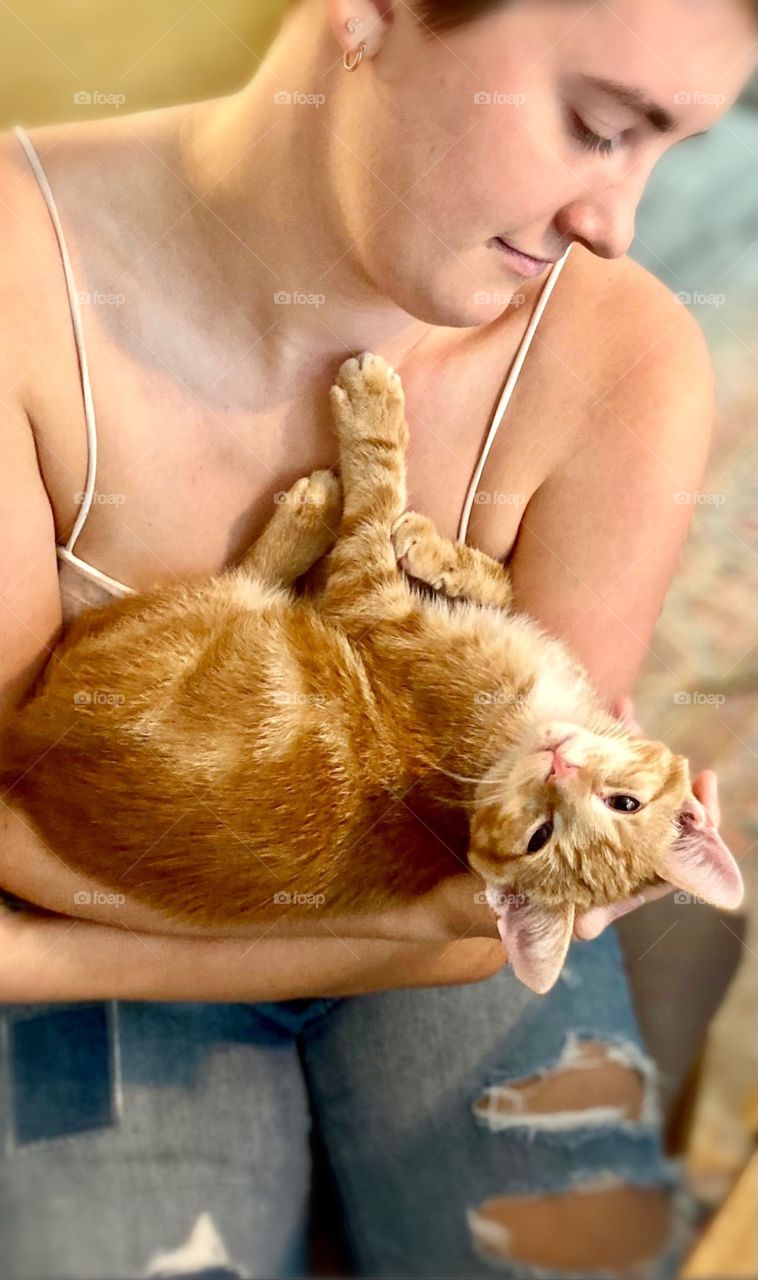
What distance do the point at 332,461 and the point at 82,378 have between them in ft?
0.98

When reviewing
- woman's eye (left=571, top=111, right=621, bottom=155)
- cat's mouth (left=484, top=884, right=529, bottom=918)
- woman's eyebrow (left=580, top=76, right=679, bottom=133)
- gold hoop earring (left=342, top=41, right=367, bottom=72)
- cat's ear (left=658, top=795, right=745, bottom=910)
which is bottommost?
cat's mouth (left=484, top=884, right=529, bottom=918)

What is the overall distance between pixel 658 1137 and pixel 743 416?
1.02 metres

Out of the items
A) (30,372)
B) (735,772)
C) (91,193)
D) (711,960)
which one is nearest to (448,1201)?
(711,960)

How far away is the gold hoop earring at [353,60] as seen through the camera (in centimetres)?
77

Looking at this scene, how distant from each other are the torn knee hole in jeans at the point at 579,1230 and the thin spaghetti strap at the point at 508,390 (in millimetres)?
870

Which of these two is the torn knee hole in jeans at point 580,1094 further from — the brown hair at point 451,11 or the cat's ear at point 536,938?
the brown hair at point 451,11

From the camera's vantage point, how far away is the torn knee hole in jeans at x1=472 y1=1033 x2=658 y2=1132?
1.22 meters

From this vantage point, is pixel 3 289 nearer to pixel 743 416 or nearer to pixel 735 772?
pixel 743 416

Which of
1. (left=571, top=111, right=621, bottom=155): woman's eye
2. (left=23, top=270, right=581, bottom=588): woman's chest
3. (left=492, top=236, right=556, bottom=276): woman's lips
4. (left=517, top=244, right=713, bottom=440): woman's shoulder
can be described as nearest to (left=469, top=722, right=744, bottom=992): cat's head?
(left=23, top=270, right=581, bottom=588): woman's chest

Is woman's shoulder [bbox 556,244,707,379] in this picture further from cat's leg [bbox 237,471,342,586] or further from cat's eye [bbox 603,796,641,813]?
cat's eye [bbox 603,796,641,813]

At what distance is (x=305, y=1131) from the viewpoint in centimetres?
127

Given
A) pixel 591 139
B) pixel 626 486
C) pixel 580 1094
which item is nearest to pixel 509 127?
pixel 591 139

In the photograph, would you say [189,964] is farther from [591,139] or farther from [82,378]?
[591,139]

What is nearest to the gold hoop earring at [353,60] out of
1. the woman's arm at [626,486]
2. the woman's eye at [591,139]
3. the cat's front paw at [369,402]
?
the woman's eye at [591,139]
